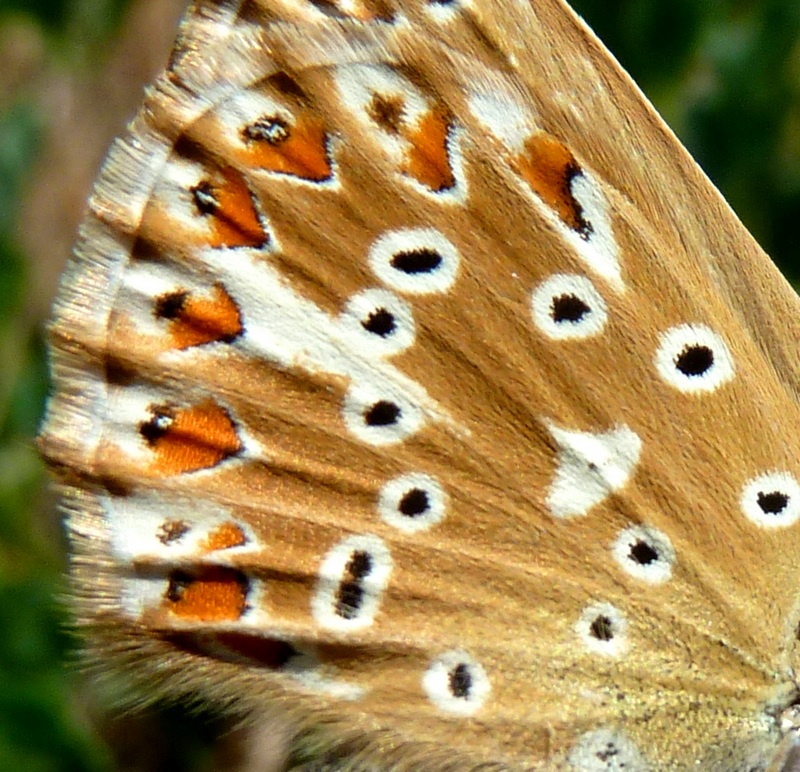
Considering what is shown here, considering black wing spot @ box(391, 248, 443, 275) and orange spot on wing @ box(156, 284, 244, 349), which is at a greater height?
black wing spot @ box(391, 248, 443, 275)

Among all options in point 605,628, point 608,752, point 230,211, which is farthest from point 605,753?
point 230,211

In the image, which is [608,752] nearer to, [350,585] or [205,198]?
[350,585]

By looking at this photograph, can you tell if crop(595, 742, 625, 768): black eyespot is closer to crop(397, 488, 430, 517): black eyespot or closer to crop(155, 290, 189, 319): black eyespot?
crop(397, 488, 430, 517): black eyespot

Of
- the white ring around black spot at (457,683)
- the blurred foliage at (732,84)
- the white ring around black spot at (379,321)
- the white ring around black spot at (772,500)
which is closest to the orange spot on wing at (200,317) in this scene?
the white ring around black spot at (379,321)

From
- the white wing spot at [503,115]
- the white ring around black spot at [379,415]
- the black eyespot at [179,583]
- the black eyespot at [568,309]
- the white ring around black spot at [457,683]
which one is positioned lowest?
the black eyespot at [179,583]

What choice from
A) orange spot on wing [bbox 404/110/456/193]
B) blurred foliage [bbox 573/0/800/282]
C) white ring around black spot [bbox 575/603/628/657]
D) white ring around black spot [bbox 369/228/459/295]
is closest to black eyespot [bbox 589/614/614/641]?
white ring around black spot [bbox 575/603/628/657]

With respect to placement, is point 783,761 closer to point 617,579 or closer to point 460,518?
point 617,579

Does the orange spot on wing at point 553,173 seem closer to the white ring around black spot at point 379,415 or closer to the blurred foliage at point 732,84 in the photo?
the white ring around black spot at point 379,415
